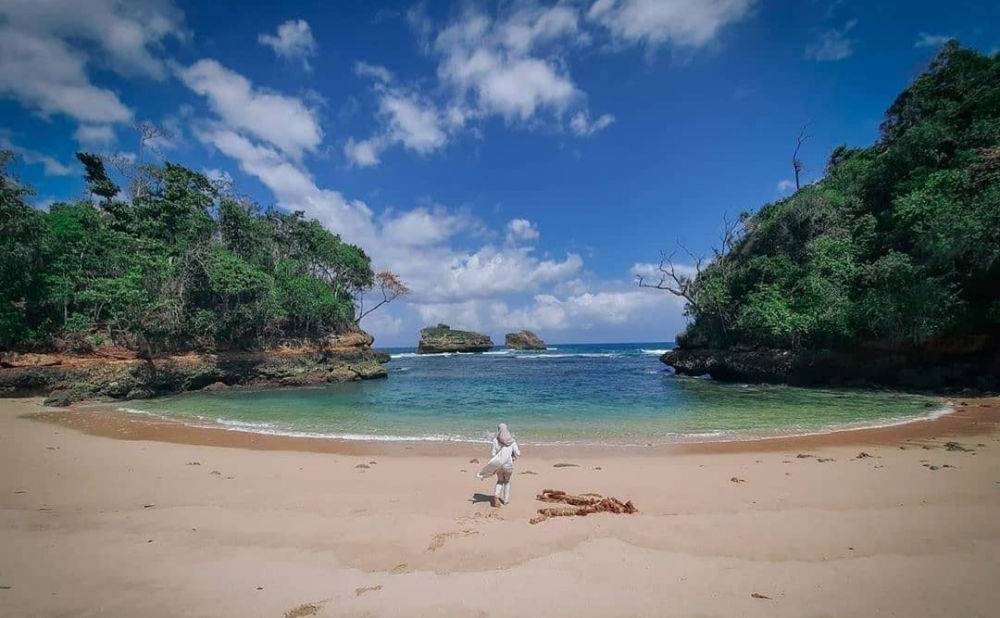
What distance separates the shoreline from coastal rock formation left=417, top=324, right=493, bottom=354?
72.2m

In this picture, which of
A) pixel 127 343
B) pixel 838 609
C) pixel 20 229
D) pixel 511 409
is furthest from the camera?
pixel 127 343

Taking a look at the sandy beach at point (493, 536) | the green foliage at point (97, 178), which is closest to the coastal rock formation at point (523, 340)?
the green foliage at point (97, 178)

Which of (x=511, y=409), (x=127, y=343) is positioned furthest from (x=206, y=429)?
(x=127, y=343)

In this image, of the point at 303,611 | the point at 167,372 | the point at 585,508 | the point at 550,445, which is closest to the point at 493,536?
the point at 585,508

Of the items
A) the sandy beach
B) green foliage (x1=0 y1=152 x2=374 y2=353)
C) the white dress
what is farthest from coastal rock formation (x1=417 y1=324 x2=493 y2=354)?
the white dress

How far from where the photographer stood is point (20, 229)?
2203 cm

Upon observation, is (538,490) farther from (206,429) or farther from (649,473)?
(206,429)

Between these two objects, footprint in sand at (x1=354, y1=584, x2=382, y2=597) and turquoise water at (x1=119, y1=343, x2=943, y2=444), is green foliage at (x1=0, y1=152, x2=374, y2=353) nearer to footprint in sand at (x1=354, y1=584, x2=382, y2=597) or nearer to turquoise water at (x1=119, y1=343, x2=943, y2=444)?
turquoise water at (x1=119, y1=343, x2=943, y2=444)

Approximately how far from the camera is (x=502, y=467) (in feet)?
23.4

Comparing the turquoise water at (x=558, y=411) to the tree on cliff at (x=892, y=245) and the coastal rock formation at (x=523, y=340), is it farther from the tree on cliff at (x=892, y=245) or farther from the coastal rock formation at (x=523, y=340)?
the coastal rock formation at (x=523, y=340)

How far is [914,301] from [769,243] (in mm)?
12903

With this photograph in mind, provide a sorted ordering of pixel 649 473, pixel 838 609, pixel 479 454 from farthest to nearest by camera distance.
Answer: pixel 479 454 → pixel 649 473 → pixel 838 609

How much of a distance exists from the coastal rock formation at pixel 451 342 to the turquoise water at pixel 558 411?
6123 centimetres

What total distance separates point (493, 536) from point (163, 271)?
29.9 metres
